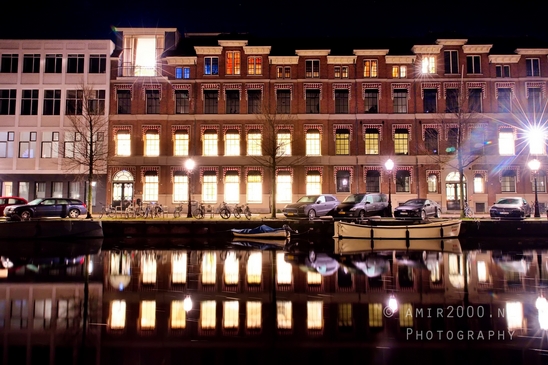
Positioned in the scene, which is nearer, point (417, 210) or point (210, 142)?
point (417, 210)

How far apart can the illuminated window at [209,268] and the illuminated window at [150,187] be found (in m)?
19.4

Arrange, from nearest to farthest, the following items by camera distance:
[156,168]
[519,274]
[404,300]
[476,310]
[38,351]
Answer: [38,351] < [476,310] < [404,300] < [519,274] < [156,168]

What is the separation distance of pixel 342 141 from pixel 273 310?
1175 inches

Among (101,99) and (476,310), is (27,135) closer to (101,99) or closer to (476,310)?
(101,99)

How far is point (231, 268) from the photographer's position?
14.6m

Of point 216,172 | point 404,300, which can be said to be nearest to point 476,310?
point 404,300

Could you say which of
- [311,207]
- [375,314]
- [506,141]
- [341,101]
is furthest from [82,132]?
[506,141]

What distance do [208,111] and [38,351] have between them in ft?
106

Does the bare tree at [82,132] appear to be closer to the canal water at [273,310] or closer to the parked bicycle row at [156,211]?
the parked bicycle row at [156,211]

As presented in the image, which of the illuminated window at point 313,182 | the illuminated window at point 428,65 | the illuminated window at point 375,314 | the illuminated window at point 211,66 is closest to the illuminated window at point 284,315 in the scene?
the illuminated window at point 375,314

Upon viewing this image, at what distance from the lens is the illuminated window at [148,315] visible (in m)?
7.95

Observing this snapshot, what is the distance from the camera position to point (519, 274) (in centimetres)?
1347

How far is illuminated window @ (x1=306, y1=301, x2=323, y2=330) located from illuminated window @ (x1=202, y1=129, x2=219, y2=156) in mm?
28834

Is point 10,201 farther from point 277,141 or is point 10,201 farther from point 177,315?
point 177,315
